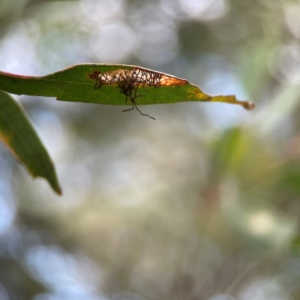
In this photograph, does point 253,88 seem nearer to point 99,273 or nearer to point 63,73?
point 63,73

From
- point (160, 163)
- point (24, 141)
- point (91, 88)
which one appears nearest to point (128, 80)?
point (91, 88)

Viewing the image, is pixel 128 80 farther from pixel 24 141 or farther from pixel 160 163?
pixel 160 163

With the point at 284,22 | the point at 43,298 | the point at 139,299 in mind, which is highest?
the point at 284,22

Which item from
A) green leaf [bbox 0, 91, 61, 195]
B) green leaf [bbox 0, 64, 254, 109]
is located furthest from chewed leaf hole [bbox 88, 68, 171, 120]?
green leaf [bbox 0, 91, 61, 195]

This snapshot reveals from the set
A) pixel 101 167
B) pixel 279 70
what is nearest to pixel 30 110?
pixel 101 167

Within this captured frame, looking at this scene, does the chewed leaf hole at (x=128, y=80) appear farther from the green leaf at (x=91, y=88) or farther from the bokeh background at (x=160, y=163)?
the bokeh background at (x=160, y=163)

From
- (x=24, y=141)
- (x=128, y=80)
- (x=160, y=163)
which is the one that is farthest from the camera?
(x=160, y=163)

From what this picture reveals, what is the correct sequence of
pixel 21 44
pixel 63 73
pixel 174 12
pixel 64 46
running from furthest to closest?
1. pixel 174 12
2. pixel 21 44
3. pixel 64 46
4. pixel 63 73
